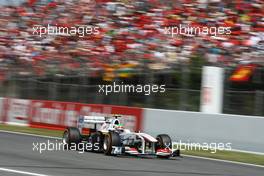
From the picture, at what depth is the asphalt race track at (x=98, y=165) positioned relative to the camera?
7.62 meters

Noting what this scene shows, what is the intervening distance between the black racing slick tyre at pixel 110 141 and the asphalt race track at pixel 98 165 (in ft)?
0.51

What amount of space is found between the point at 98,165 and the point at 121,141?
1559 millimetres

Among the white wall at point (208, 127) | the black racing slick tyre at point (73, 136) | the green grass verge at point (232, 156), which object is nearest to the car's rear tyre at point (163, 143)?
the black racing slick tyre at point (73, 136)

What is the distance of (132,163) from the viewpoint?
30.0ft

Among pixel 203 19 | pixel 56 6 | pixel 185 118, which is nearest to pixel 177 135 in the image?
pixel 185 118

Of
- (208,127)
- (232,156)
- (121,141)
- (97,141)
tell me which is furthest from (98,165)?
(208,127)

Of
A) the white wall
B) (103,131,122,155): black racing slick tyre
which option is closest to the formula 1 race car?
(103,131,122,155): black racing slick tyre

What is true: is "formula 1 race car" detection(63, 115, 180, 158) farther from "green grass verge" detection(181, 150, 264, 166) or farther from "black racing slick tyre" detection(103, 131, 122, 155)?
"green grass verge" detection(181, 150, 264, 166)

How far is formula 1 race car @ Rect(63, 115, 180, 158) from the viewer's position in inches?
394

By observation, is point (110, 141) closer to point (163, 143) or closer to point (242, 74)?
point (163, 143)

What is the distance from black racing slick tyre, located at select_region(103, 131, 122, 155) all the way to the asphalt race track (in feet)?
0.51

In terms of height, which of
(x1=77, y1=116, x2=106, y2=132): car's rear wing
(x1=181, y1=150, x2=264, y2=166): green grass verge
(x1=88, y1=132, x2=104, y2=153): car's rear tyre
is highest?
(x1=77, y1=116, x2=106, y2=132): car's rear wing

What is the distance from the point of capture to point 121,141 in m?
10.0

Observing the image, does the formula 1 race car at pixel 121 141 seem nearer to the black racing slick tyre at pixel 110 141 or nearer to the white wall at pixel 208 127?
the black racing slick tyre at pixel 110 141
